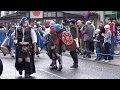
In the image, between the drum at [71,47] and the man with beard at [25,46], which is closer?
the man with beard at [25,46]

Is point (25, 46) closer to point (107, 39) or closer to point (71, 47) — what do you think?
point (71, 47)

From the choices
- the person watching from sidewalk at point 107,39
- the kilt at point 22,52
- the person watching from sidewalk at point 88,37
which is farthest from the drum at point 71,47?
the person watching from sidewalk at point 88,37

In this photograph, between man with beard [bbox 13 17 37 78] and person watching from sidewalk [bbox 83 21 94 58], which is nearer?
man with beard [bbox 13 17 37 78]

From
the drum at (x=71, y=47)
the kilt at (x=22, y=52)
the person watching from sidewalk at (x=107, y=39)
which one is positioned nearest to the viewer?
the kilt at (x=22, y=52)

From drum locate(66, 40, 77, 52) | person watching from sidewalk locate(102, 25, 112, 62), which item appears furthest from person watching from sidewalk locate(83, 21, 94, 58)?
drum locate(66, 40, 77, 52)

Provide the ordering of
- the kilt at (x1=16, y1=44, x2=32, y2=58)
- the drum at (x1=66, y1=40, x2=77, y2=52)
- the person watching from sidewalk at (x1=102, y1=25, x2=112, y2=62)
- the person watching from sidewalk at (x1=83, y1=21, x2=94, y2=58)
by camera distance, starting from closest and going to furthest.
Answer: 1. the kilt at (x1=16, y1=44, x2=32, y2=58)
2. the drum at (x1=66, y1=40, x2=77, y2=52)
3. the person watching from sidewalk at (x1=102, y1=25, x2=112, y2=62)
4. the person watching from sidewalk at (x1=83, y1=21, x2=94, y2=58)

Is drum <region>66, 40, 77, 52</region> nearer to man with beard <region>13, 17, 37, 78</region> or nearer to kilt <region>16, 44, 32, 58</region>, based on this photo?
man with beard <region>13, 17, 37, 78</region>

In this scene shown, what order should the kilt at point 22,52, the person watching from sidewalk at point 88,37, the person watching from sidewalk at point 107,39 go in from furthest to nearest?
the person watching from sidewalk at point 88,37 → the person watching from sidewalk at point 107,39 → the kilt at point 22,52

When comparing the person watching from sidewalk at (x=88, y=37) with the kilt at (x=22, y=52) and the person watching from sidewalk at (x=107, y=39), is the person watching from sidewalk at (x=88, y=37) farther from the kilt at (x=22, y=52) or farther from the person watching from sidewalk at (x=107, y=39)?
the kilt at (x=22, y=52)

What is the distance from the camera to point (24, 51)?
10.8 metres
